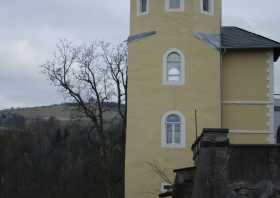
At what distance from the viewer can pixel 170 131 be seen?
97.9ft

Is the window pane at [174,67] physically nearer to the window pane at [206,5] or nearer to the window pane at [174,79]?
the window pane at [174,79]

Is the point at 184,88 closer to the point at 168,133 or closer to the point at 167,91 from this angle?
the point at 167,91

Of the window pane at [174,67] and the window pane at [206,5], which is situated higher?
the window pane at [206,5]

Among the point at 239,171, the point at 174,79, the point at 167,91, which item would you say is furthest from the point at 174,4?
the point at 239,171

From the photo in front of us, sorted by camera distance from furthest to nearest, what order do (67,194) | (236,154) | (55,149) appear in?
(55,149), (67,194), (236,154)

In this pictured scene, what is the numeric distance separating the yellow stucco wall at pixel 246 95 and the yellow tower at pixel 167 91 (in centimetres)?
75

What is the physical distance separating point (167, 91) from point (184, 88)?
2.39 feet

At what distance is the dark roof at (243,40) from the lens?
3052 centimetres

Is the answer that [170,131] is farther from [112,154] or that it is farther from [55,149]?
[55,149]

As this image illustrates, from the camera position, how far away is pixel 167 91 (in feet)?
98.4

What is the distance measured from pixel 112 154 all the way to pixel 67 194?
16726 mm

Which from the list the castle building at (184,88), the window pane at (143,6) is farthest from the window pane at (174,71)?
the window pane at (143,6)

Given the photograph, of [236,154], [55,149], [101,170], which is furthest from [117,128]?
[236,154]

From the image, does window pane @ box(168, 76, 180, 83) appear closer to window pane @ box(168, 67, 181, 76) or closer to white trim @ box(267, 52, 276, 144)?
window pane @ box(168, 67, 181, 76)
